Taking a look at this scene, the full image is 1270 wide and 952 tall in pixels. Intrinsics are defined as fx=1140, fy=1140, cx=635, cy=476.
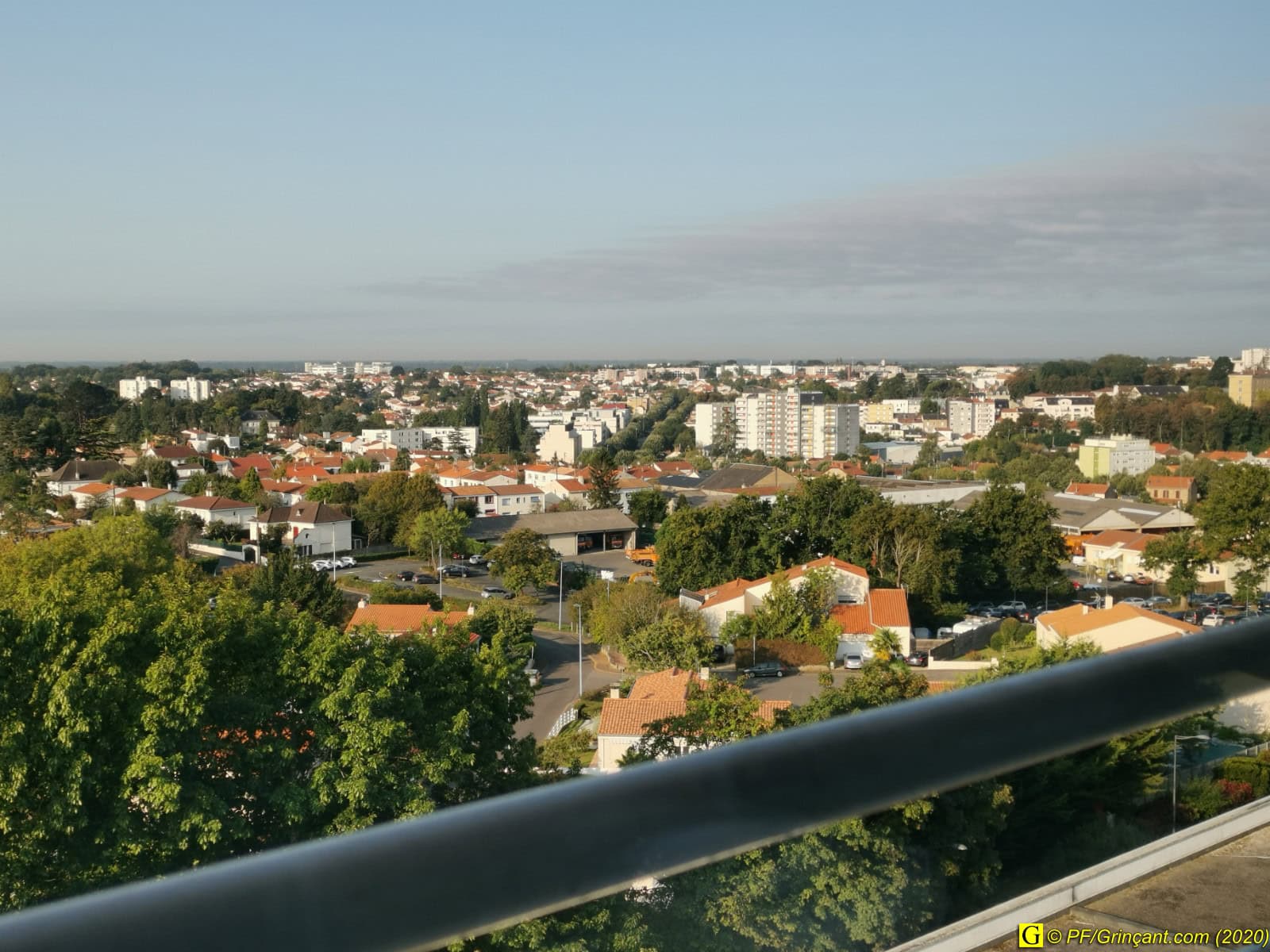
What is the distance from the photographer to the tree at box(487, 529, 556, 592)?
1563 centimetres

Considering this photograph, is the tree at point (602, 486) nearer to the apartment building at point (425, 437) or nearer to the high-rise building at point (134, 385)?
the apartment building at point (425, 437)

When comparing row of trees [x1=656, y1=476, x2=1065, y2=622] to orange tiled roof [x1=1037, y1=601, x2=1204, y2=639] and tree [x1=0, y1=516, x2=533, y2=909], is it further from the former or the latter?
tree [x1=0, y1=516, x2=533, y2=909]

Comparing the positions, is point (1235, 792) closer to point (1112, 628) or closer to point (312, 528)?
point (1112, 628)

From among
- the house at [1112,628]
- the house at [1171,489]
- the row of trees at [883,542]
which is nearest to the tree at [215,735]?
the house at [1112,628]

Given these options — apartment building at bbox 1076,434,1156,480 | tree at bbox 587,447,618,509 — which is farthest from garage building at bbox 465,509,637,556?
apartment building at bbox 1076,434,1156,480

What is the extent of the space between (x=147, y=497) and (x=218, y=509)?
2.12 m

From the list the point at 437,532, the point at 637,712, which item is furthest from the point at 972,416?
the point at 637,712

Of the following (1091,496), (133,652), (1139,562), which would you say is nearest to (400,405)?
(1091,496)

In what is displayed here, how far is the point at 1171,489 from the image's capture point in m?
25.8

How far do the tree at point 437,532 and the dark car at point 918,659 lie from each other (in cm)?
838

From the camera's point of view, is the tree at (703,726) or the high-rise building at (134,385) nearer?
the tree at (703,726)

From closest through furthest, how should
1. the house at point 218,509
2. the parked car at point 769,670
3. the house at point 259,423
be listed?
the parked car at point 769,670 → the house at point 218,509 → the house at point 259,423

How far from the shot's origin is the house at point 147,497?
2052cm

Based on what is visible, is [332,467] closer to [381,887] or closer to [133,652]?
[133,652]
